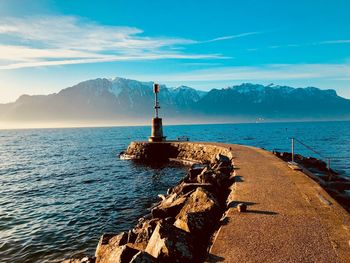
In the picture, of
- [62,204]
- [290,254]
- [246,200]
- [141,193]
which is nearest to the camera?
[290,254]

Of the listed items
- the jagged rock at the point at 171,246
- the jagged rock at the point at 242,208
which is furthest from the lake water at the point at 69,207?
the jagged rock at the point at 242,208

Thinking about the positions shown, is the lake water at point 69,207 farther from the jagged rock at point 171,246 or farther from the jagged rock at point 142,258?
the jagged rock at point 142,258

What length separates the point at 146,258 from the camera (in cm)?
668

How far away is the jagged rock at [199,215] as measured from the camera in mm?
8930

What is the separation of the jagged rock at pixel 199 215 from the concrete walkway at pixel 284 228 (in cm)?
58

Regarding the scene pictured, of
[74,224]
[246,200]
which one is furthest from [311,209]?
[74,224]

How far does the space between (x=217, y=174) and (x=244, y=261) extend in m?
9.49

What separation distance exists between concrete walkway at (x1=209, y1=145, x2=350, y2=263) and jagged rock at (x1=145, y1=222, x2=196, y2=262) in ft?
2.20

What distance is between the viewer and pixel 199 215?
960 cm

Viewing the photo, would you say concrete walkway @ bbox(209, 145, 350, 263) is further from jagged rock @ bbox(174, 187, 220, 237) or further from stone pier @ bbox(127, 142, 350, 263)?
jagged rock @ bbox(174, 187, 220, 237)

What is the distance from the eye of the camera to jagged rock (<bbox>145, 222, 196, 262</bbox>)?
711 centimetres

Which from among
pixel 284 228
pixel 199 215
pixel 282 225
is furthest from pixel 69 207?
pixel 284 228

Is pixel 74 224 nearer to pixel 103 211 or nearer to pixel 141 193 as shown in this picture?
pixel 103 211

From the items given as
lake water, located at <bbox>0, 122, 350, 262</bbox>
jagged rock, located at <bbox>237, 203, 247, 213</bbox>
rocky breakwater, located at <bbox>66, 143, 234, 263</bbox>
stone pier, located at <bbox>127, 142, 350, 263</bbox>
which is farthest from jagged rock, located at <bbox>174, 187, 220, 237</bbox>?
lake water, located at <bbox>0, 122, 350, 262</bbox>
